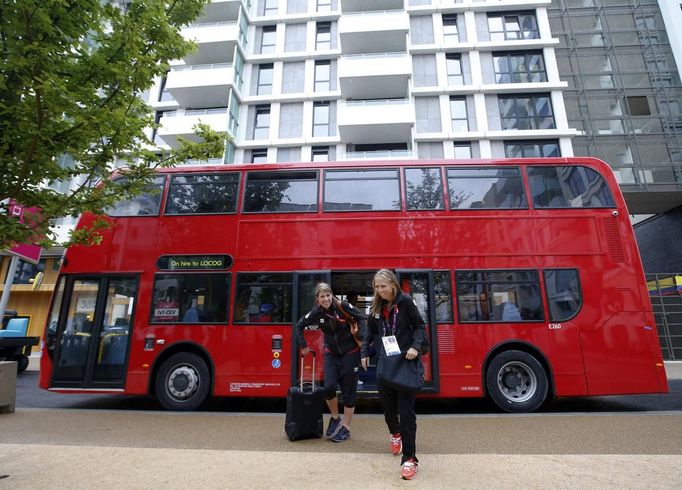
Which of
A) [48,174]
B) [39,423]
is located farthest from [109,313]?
[48,174]

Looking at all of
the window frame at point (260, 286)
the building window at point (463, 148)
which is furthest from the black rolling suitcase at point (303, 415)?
the building window at point (463, 148)

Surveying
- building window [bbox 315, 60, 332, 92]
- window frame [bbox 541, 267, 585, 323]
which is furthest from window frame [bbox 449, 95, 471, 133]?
window frame [bbox 541, 267, 585, 323]

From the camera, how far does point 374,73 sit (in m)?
19.4

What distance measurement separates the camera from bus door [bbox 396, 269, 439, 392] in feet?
19.6

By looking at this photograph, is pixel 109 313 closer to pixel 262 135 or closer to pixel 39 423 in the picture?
pixel 39 423

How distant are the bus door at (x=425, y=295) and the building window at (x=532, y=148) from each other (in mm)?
14664

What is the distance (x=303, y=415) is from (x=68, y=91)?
14.3 feet

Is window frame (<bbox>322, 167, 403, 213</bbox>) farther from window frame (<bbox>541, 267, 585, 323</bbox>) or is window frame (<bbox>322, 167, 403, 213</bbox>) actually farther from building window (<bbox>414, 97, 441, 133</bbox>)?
building window (<bbox>414, 97, 441, 133</bbox>)

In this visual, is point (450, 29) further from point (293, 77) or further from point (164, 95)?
point (164, 95)

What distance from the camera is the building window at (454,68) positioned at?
20156 millimetres

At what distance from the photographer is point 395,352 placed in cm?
344

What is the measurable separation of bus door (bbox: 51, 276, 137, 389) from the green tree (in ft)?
6.01

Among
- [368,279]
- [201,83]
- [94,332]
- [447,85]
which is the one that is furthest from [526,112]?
[94,332]

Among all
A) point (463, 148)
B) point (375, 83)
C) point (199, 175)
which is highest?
point (375, 83)
